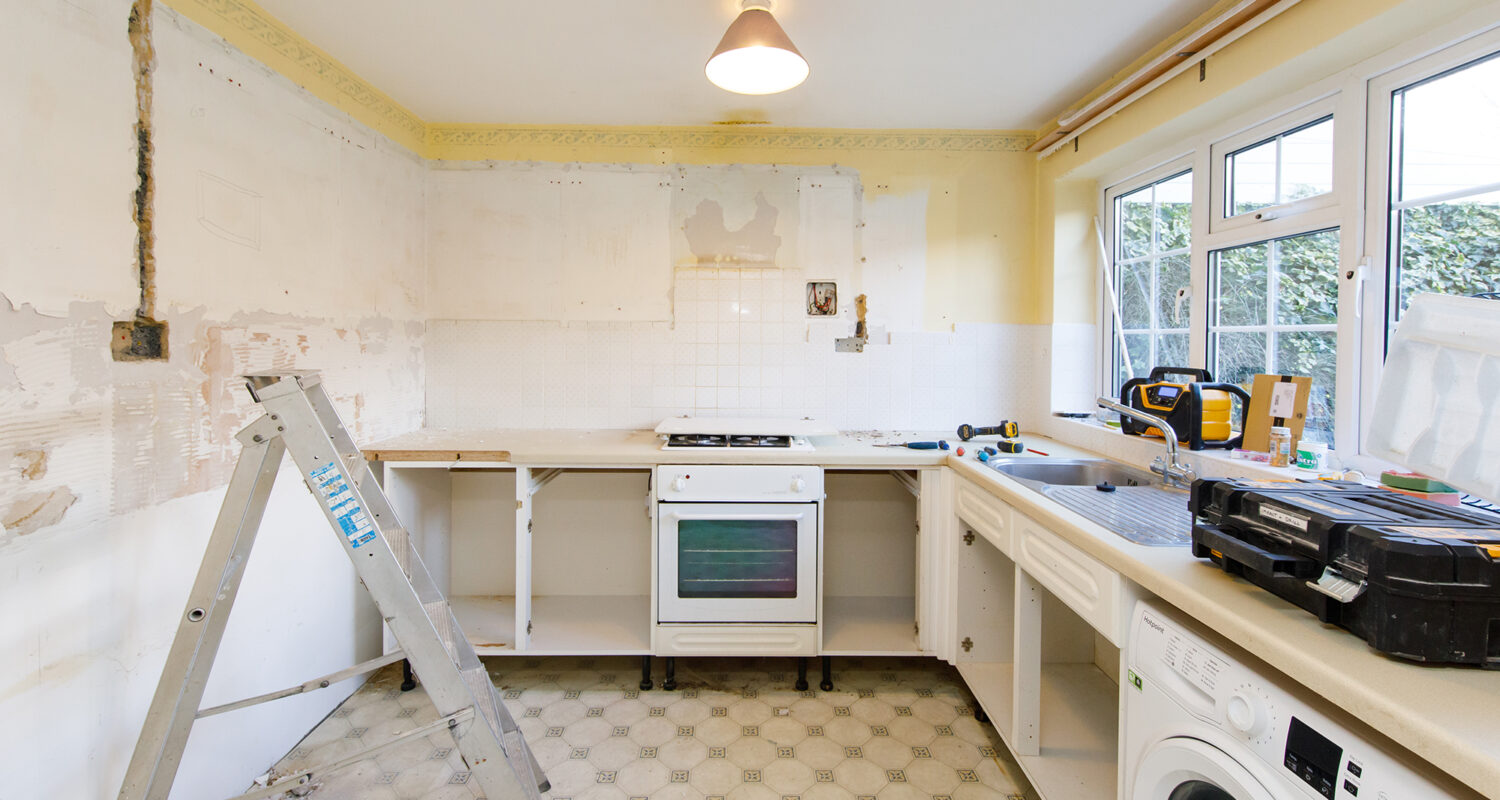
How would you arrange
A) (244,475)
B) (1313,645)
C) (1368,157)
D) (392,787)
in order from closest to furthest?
(1313,645) < (244,475) < (1368,157) < (392,787)

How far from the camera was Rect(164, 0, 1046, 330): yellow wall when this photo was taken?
3.02 metres

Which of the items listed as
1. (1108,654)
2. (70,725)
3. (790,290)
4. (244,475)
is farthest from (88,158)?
(1108,654)

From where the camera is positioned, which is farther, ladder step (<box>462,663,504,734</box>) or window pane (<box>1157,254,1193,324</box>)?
window pane (<box>1157,254,1193,324</box>)

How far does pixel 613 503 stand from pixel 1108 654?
7.08 feet

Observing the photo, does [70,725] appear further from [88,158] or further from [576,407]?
[576,407]

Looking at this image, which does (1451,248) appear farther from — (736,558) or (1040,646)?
(736,558)

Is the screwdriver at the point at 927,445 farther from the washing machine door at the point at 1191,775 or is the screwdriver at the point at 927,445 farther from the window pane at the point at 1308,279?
the washing machine door at the point at 1191,775

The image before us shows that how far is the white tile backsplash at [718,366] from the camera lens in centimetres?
306

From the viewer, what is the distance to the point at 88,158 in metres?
1.48

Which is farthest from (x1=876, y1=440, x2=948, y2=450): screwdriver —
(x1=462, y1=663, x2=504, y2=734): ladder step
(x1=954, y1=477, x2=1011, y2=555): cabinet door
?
(x1=462, y1=663, x2=504, y2=734): ladder step

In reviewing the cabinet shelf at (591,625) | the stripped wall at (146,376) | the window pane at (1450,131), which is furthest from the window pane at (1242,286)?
the stripped wall at (146,376)

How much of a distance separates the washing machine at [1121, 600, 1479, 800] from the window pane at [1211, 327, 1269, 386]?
1262mm

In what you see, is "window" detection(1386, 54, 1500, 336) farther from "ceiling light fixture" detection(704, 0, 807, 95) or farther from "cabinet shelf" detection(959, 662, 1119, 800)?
"ceiling light fixture" detection(704, 0, 807, 95)

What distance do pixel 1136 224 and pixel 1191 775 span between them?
92.7 inches
